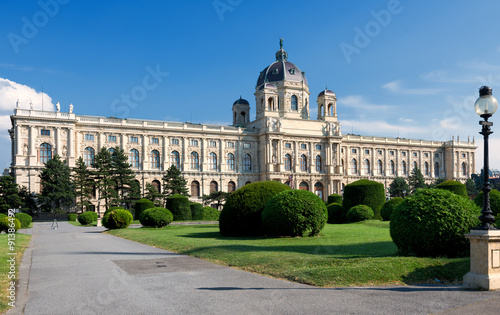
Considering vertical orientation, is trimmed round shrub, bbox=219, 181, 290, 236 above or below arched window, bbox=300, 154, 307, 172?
below

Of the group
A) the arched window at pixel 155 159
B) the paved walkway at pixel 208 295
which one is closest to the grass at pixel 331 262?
the paved walkway at pixel 208 295

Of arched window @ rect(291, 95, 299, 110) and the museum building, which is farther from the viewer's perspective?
arched window @ rect(291, 95, 299, 110)

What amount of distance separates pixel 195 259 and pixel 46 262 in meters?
4.81

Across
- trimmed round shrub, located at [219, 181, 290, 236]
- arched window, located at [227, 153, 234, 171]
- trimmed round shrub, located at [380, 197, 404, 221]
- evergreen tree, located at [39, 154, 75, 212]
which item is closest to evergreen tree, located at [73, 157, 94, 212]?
evergreen tree, located at [39, 154, 75, 212]

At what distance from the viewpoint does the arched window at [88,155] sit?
6276cm

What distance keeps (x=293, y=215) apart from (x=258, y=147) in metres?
56.2

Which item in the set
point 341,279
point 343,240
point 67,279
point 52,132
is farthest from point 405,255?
point 52,132

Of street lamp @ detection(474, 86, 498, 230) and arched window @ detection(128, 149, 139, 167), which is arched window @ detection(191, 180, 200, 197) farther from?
street lamp @ detection(474, 86, 498, 230)

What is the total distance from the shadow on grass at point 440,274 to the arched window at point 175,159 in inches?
2389

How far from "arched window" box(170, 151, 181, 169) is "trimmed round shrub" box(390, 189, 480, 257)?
5840cm

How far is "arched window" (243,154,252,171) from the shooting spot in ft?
243

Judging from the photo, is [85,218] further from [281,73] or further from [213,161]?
[281,73]

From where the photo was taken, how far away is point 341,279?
9570 mm

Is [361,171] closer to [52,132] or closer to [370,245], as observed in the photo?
[52,132]
